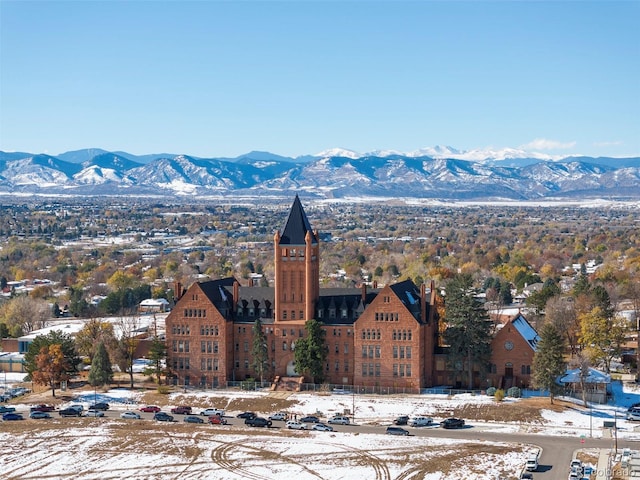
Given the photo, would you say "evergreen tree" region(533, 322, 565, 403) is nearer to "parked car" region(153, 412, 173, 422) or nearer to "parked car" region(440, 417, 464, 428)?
"parked car" region(440, 417, 464, 428)

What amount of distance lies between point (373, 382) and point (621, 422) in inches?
1064

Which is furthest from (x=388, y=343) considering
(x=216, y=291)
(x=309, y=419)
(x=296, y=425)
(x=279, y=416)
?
(x=216, y=291)

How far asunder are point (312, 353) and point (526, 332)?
23959 mm

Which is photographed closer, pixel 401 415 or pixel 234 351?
pixel 401 415

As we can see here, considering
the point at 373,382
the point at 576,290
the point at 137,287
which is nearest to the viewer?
the point at 373,382

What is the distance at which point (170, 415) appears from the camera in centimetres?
9731

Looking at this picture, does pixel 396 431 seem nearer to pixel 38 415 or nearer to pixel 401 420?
pixel 401 420

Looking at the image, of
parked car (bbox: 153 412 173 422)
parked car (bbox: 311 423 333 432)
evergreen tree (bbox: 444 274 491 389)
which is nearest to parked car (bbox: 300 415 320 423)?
parked car (bbox: 311 423 333 432)

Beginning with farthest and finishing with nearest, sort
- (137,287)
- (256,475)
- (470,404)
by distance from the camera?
(137,287)
(470,404)
(256,475)

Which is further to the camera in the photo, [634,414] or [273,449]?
[634,414]

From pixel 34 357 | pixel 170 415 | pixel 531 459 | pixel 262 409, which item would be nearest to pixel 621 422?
pixel 531 459

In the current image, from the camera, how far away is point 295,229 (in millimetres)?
111938

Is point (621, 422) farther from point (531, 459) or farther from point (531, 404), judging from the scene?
point (531, 459)

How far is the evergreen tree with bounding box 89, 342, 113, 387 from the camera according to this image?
109812 mm
